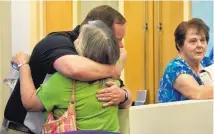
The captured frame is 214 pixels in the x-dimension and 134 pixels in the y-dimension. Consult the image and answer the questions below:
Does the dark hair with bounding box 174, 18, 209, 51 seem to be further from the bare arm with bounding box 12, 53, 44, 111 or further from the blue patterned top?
the bare arm with bounding box 12, 53, 44, 111

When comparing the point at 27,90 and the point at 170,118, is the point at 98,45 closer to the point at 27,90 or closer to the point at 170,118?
the point at 27,90

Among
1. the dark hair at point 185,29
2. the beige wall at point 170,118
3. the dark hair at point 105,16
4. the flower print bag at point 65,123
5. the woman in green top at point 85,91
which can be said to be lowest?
the beige wall at point 170,118

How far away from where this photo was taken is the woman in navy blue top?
2027 millimetres

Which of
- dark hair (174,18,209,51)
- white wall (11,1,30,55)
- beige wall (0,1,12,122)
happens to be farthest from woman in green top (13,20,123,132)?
white wall (11,1,30,55)

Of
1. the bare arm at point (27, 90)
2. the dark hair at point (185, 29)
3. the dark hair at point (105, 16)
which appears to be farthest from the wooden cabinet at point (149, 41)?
the bare arm at point (27, 90)

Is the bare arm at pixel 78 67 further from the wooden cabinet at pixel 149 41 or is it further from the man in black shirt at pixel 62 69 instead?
the wooden cabinet at pixel 149 41

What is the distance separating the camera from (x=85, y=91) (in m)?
1.38

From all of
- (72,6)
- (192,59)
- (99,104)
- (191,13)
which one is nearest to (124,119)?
(99,104)

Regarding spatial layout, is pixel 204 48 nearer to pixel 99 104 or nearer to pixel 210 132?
pixel 210 132

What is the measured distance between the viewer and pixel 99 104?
1.39m

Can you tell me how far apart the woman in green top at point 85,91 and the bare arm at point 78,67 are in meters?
0.03

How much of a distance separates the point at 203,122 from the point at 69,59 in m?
1.04

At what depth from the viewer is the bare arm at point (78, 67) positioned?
4.42 ft

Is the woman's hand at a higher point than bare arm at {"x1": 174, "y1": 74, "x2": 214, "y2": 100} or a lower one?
higher
